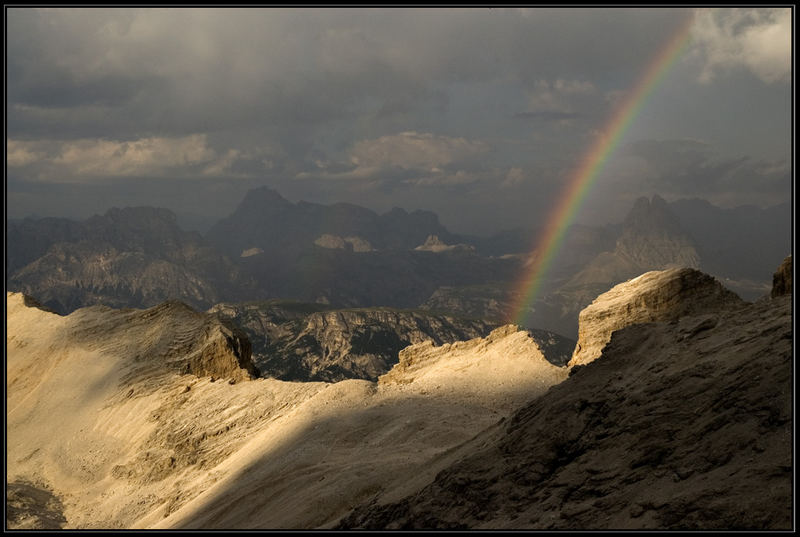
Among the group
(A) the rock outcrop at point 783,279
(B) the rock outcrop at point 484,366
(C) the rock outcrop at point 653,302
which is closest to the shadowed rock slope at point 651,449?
(A) the rock outcrop at point 783,279

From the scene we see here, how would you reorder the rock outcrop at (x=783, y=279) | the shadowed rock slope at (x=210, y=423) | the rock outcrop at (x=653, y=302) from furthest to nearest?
the rock outcrop at (x=653, y=302), the shadowed rock slope at (x=210, y=423), the rock outcrop at (x=783, y=279)

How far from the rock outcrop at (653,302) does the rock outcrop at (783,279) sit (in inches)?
378

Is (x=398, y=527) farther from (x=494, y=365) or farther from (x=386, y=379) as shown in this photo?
(x=386, y=379)

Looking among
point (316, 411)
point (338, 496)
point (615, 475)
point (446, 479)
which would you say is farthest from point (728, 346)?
point (316, 411)

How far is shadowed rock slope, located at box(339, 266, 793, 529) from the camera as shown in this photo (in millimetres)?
15211

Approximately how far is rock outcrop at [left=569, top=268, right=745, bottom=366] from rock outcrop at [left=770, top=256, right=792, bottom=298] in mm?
9590

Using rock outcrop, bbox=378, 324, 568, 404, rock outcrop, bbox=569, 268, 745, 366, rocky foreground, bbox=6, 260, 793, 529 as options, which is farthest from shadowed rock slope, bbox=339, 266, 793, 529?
rock outcrop, bbox=378, 324, 568, 404

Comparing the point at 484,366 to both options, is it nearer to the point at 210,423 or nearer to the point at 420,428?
the point at 420,428

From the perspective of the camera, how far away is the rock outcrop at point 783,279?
2859cm

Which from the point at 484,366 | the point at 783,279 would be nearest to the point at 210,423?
the point at 484,366

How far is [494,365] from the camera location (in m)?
49.8

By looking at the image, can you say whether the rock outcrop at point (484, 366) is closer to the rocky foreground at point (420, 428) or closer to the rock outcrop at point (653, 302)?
the rocky foreground at point (420, 428)

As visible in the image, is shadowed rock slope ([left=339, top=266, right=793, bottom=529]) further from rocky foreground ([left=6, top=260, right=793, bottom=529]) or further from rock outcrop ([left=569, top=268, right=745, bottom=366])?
rock outcrop ([left=569, top=268, right=745, bottom=366])

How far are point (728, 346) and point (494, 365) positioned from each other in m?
29.7
